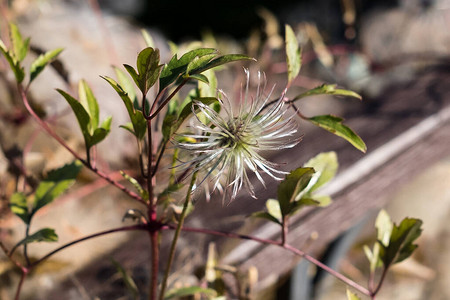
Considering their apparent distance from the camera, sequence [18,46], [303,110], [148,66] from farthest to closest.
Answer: [303,110], [18,46], [148,66]

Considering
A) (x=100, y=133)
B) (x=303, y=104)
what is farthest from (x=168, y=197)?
(x=303, y=104)

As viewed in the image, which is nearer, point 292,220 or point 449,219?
point 292,220

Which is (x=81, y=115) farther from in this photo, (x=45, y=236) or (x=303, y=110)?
(x=303, y=110)

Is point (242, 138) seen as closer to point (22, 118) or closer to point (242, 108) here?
point (242, 108)

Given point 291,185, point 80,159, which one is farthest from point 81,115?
point 291,185

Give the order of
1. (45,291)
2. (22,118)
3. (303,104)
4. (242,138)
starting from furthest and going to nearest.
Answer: (303,104)
(22,118)
(45,291)
(242,138)

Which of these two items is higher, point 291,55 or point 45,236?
point 291,55
